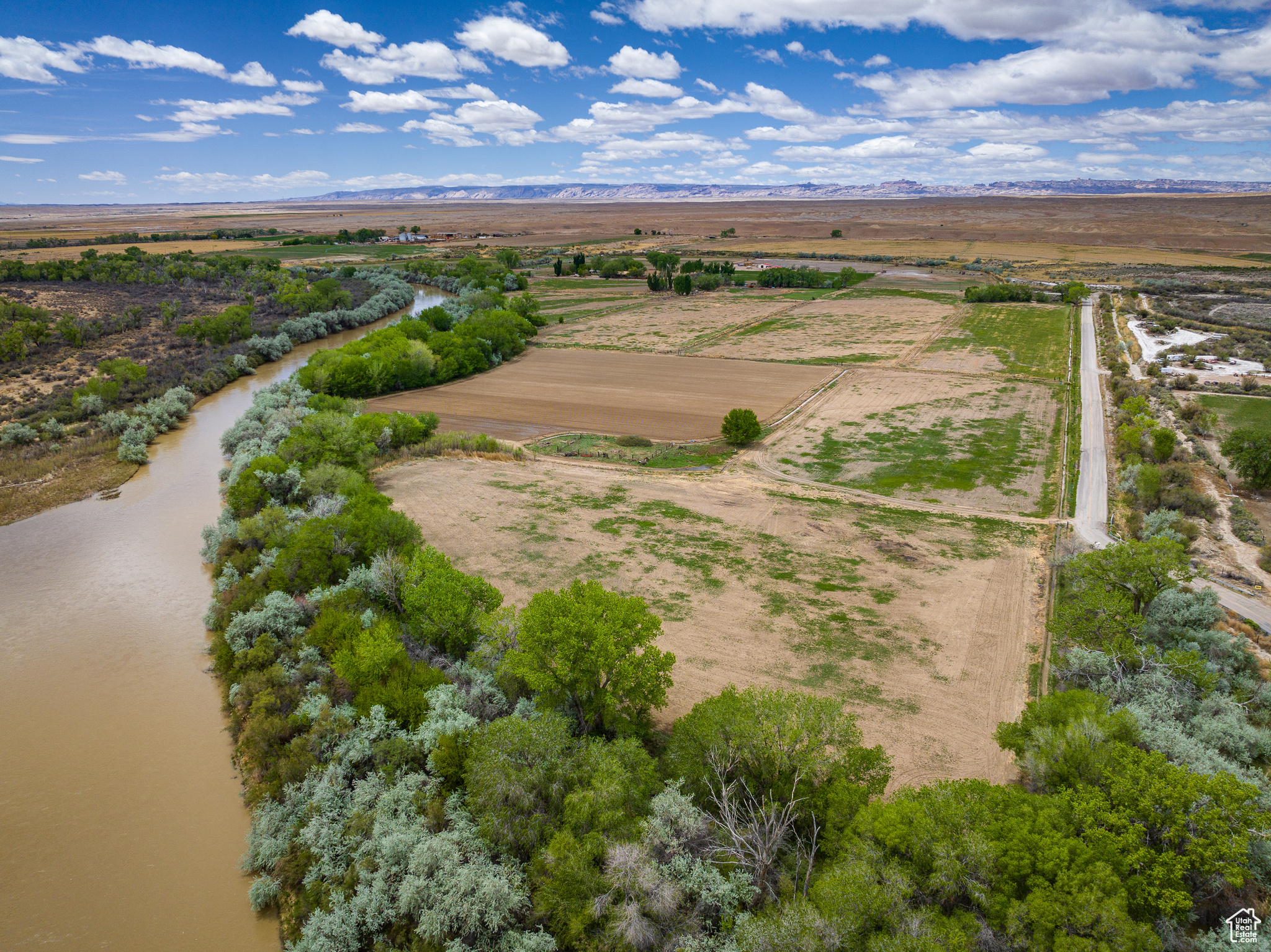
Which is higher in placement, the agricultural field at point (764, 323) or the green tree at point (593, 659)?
the agricultural field at point (764, 323)

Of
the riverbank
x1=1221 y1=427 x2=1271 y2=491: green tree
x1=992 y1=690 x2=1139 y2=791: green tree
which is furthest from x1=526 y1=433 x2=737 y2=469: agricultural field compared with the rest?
x1=1221 y1=427 x2=1271 y2=491: green tree

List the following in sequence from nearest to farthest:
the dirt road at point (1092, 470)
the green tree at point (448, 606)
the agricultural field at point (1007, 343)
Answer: the green tree at point (448, 606) < the dirt road at point (1092, 470) < the agricultural field at point (1007, 343)

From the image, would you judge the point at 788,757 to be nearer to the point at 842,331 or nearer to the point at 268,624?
the point at 268,624

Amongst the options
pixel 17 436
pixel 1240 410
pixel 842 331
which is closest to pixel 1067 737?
pixel 1240 410

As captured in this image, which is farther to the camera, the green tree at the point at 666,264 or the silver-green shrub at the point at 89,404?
the green tree at the point at 666,264

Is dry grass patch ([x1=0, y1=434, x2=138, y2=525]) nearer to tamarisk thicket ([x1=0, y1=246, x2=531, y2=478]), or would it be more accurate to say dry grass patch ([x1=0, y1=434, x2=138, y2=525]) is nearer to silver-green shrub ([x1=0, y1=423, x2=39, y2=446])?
A: tamarisk thicket ([x1=0, y1=246, x2=531, y2=478])

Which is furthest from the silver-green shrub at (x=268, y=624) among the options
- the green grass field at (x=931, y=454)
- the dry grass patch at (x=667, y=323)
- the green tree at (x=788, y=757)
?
the dry grass patch at (x=667, y=323)

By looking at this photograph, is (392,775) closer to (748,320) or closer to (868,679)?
(868,679)

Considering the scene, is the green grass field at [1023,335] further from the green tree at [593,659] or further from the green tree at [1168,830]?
the green tree at [593,659]
